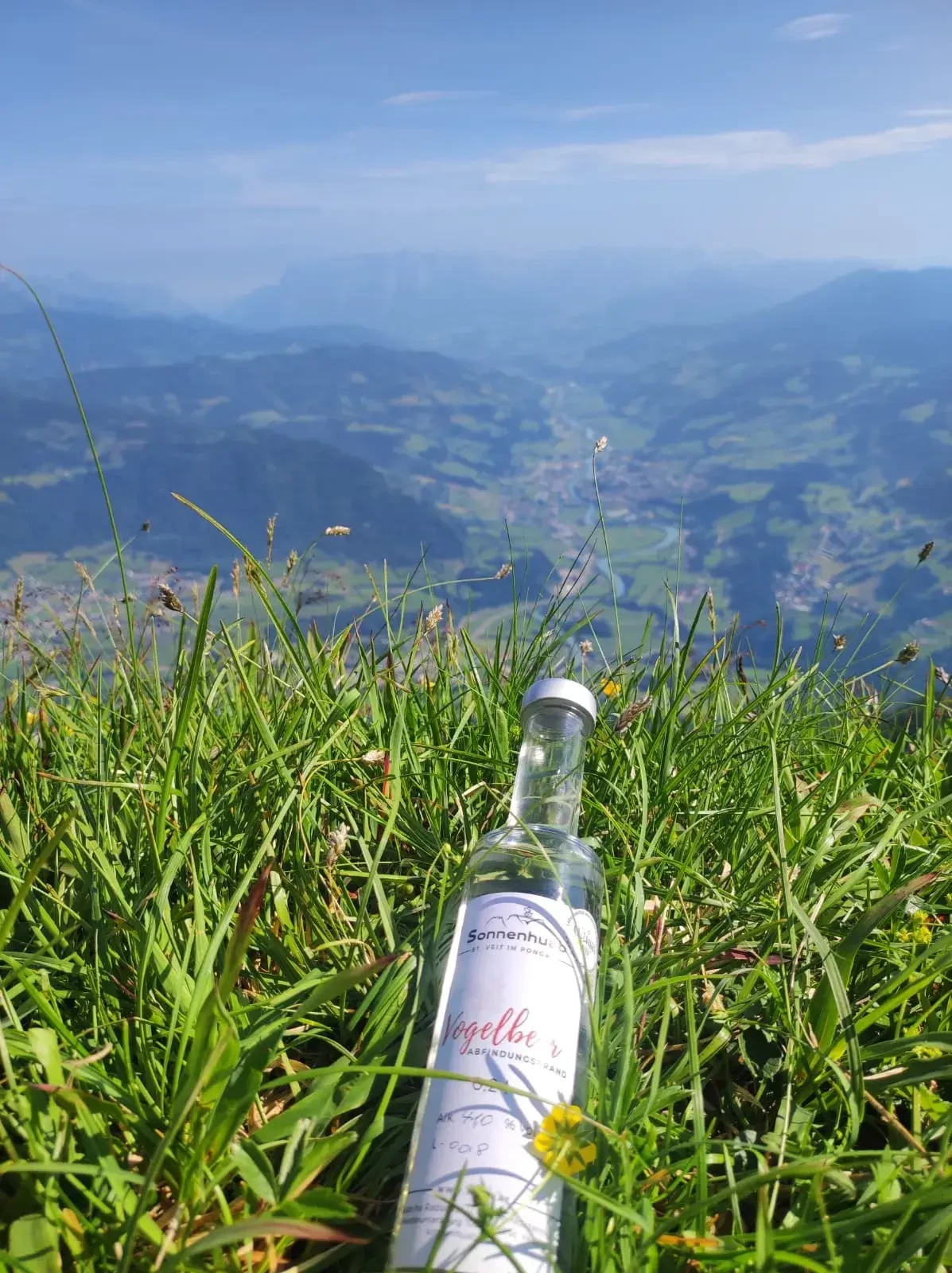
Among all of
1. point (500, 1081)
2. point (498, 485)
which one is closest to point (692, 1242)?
point (500, 1081)

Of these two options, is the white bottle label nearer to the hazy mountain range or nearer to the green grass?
the green grass

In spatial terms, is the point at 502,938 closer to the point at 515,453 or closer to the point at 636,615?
the point at 636,615

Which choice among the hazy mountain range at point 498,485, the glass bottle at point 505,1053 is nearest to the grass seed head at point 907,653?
the glass bottle at point 505,1053

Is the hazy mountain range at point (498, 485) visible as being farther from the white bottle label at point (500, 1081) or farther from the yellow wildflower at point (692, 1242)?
the yellow wildflower at point (692, 1242)

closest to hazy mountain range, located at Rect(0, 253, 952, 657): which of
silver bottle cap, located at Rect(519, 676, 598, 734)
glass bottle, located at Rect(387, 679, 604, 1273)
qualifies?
silver bottle cap, located at Rect(519, 676, 598, 734)

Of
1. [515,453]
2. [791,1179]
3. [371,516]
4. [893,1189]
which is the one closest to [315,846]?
[791,1179]
